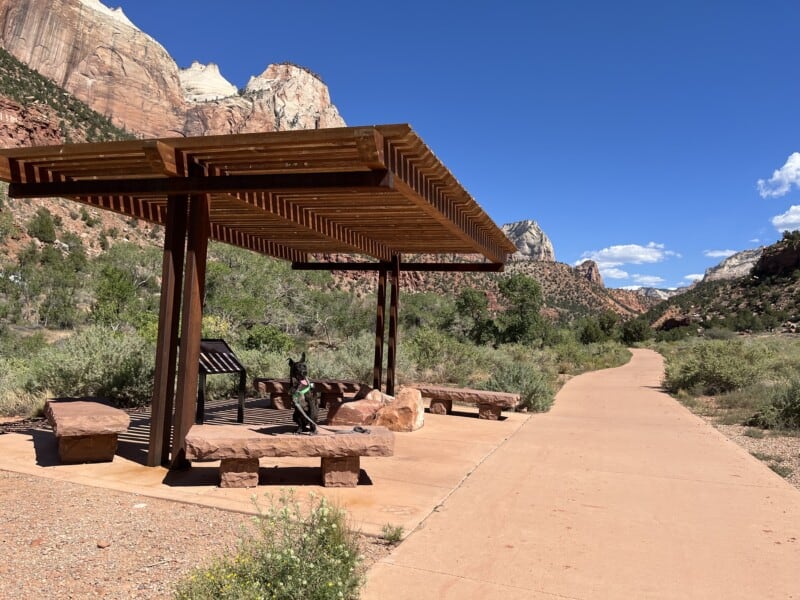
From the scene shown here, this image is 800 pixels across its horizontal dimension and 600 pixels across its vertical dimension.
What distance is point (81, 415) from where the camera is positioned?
591cm

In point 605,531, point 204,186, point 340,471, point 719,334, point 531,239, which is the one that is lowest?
point 605,531

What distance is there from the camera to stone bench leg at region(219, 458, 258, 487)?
539 cm

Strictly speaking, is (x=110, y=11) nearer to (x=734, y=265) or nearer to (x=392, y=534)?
(x=392, y=534)

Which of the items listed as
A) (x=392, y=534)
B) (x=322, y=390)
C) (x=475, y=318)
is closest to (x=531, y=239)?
(x=475, y=318)

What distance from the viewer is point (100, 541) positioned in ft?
13.0

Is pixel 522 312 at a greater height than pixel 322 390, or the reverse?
pixel 522 312

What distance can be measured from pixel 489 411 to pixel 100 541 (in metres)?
7.47

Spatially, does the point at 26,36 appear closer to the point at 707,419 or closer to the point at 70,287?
the point at 70,287

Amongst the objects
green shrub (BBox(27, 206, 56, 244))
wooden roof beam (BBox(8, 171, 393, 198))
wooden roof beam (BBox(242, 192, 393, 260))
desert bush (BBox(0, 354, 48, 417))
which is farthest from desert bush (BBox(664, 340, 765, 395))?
green shrub (BBox(27, 206, 56, 244))

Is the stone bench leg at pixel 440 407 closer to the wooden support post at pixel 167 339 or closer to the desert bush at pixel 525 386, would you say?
the desert bush at pixel 525 386

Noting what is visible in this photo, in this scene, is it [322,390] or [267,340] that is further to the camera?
[267,340]

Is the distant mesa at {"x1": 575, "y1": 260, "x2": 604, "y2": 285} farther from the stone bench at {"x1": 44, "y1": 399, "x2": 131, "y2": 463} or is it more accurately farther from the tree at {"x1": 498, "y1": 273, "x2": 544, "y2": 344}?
the stone bench at {"x1": 44, "y1": 399, "x2": 131, "y2": 463}

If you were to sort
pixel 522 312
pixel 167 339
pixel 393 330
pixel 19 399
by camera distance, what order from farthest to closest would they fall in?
pixel 522 312 < pixel 393 330 < pixel 19 399 < pixel 167 339

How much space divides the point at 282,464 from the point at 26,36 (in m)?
110
